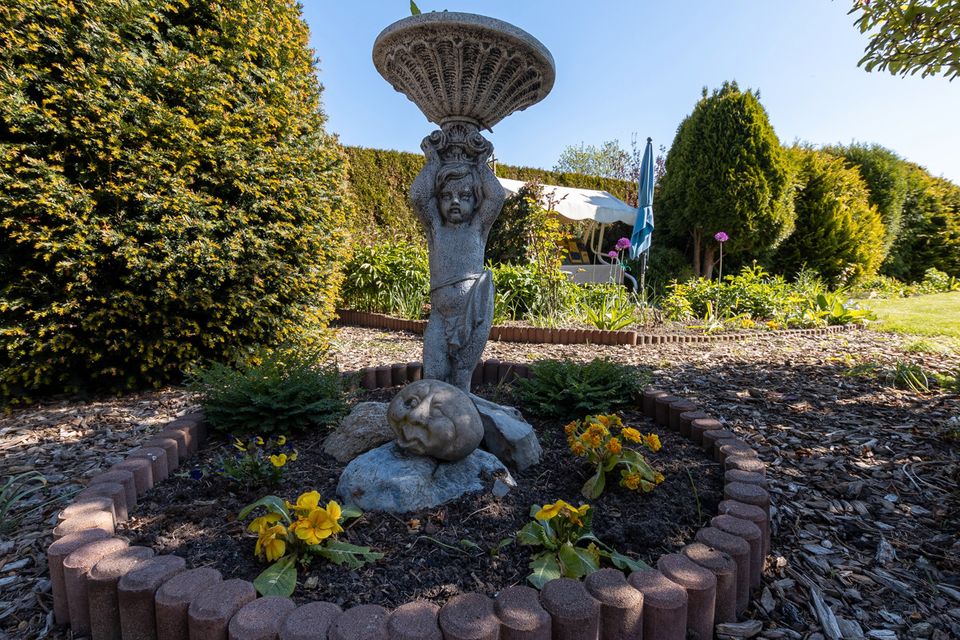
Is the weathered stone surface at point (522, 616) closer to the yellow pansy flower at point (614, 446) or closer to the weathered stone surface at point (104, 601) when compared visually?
the yellow pansy flower at point (614, 446)

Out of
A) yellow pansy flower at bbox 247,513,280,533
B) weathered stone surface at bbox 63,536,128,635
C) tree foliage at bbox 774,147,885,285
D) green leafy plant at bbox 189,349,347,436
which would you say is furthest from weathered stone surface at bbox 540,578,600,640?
tree foliage at bbox 774,147,885,285

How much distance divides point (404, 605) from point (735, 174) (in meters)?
11.3

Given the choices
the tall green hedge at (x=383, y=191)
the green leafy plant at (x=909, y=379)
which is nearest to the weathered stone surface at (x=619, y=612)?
the green leafy plant at (x=909, y=379)

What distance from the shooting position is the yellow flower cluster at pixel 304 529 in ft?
5.39

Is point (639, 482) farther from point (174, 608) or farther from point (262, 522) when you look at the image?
point (174, 608)

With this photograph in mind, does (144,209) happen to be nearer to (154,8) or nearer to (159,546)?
(154,8)

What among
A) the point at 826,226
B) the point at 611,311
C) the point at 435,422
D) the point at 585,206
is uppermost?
the point at 585,206

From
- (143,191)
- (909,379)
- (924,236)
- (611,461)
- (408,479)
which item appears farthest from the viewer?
(924,236)

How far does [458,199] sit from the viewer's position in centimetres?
285

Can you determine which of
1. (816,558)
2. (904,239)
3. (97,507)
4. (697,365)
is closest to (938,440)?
(816,558)

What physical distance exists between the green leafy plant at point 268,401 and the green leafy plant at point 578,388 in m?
1.32

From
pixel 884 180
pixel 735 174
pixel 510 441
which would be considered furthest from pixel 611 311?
pixel 884 180

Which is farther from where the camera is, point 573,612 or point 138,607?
point 138,607

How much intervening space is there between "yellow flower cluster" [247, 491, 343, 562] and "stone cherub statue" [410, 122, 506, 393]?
4.61ft
